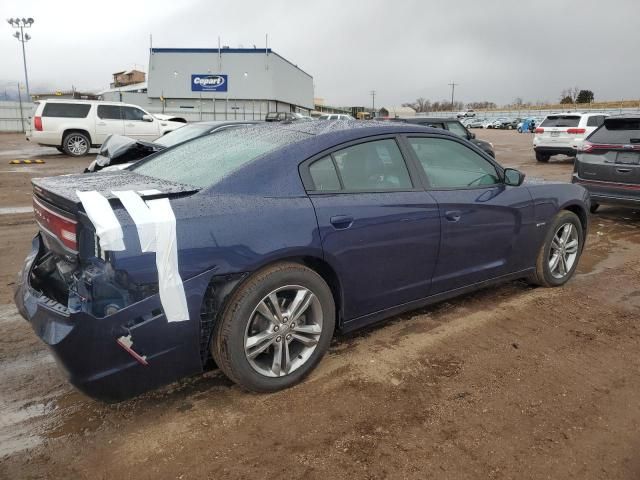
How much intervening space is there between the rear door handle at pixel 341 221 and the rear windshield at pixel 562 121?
15974 millimetres

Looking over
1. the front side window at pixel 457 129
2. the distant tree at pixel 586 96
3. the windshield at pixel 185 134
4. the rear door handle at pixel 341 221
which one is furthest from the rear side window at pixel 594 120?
the distant tree at pixel 586 96

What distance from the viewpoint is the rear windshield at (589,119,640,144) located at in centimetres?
727

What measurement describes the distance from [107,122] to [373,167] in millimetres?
16515

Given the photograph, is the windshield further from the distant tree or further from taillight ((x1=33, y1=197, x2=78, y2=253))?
the distant tree

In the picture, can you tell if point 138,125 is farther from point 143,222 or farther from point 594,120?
point 143,222

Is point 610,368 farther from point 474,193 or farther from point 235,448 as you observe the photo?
point 235,448

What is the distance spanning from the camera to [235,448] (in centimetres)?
244

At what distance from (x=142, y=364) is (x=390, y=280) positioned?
163 cm

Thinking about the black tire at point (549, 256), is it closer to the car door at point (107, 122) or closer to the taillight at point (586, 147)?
the taillight at point (586, 147)

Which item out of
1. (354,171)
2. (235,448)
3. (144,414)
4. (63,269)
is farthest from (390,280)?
(63,269)

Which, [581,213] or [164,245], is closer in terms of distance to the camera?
[164,245]

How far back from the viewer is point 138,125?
59.5 feet

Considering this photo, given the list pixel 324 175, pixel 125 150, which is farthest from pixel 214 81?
pixel 324 175

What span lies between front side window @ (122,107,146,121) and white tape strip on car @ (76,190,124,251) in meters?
17.0
